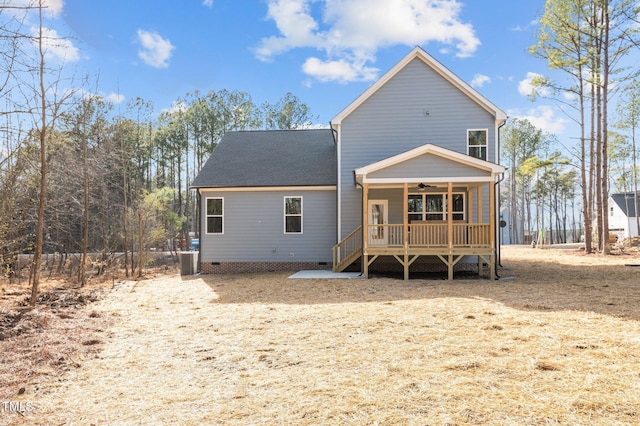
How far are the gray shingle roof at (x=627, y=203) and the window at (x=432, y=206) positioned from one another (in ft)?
118

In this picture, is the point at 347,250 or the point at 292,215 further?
the point at 292,215

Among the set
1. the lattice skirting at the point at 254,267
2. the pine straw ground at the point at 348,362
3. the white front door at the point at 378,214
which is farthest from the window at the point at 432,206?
the pine straw ground at the point at 348,362

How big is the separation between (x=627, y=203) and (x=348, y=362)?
48.4m

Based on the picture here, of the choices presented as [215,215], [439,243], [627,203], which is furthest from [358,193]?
[627,203]

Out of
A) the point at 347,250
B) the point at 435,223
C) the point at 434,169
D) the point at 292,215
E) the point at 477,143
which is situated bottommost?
the point at 347,250

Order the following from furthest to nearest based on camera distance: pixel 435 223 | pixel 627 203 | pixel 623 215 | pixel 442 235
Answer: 1. pixel 623 215
2. pixel 627 203
3. pixel 435 223
4. pixel 442 235

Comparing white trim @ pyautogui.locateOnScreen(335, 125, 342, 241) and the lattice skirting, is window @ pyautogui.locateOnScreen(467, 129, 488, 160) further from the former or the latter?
the lattice skirting

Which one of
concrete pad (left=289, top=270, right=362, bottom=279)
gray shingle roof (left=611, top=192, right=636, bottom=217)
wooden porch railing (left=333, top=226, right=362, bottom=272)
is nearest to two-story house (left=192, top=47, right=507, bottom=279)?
wooden porch railing (left=333, top=226, right=362, bottom=272)

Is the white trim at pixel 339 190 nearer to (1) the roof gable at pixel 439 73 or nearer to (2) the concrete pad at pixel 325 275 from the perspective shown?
(1) the roof gable at pixel 439 73

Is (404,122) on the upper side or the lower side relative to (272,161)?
upper

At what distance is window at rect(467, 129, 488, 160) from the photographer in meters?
14.5

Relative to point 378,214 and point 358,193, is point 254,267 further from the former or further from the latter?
point 378,214

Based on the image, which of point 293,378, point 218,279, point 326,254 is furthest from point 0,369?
point 326,254

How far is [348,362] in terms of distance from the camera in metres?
4.69
